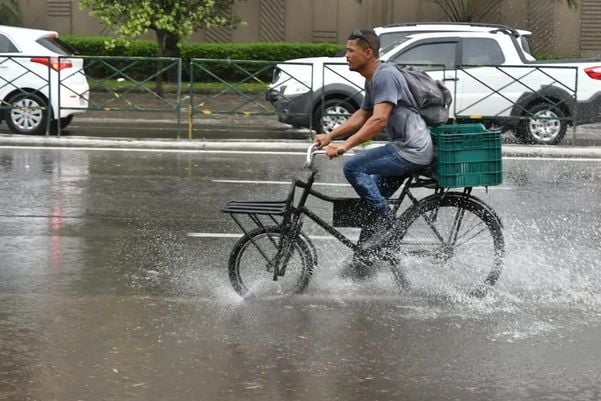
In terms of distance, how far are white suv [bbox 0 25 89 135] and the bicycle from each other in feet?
31.0

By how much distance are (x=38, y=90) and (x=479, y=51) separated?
6582mm

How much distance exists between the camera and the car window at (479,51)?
1683 centimetres

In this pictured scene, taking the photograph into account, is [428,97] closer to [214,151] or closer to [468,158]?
[468,158]

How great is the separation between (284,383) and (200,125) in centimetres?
1368

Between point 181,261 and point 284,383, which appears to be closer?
point 284,383

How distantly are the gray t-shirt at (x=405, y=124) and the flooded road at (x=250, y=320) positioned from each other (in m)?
0.96

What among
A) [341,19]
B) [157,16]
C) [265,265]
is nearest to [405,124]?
[265,265]

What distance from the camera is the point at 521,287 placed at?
7629 mm

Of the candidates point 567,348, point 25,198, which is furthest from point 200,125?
point 567,348

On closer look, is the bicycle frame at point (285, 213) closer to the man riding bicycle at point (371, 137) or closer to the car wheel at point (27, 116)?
the man riding bicycle at point (371, 137)

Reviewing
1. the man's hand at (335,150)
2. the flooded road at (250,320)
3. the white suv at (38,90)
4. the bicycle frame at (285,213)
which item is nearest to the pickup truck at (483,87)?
the white suv at (38,90)

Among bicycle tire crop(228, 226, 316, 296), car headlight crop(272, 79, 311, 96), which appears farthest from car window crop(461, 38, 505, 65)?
bicycle tire crop(228, 226, 316, 296)

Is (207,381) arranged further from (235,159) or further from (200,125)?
(200,125)

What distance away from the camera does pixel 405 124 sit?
718 centimetres
